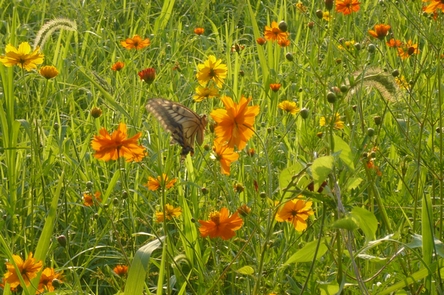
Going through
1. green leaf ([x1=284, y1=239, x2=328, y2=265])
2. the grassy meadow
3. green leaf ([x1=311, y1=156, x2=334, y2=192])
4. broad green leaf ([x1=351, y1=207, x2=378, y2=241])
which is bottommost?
the grassy meadow

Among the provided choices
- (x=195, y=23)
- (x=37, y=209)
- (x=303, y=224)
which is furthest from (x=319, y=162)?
(x=195, y=23)

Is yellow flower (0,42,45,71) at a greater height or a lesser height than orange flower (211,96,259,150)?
lesser

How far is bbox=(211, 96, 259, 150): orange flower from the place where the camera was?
1188mm

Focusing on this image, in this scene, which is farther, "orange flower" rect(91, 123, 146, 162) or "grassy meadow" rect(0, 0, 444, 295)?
"orange flower" rect(91, 123, 146, 162)

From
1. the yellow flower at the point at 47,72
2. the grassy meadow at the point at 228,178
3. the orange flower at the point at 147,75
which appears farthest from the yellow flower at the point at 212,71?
the yellow flower at the point at 47,72

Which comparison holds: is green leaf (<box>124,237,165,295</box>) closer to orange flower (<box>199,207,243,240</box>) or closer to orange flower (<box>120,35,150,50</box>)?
orange flower (<box>199,207,243,240</box>)

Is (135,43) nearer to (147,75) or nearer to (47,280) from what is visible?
(147,75)

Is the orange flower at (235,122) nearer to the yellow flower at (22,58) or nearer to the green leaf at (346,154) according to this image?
the green leaf at (346,154)

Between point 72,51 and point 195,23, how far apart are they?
810 millimetres

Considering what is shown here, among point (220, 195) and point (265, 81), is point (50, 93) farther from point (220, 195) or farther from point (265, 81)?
point (220, 195)

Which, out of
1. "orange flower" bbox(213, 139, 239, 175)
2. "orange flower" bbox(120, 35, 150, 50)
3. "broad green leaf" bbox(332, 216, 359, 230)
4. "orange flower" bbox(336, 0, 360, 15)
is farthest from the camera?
"orange flower" bbox(120, 35, 150, 50)

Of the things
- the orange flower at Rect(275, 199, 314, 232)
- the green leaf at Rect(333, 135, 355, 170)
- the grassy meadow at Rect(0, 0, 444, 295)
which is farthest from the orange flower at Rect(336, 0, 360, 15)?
the green leaf at Rect(333, 135, 355, 170)

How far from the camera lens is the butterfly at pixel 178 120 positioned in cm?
150

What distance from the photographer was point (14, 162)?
210 cm
